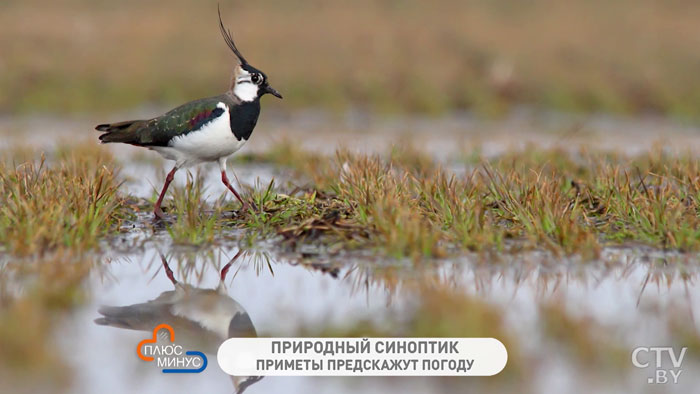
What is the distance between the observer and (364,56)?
65.9ft

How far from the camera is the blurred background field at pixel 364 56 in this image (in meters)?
18.2

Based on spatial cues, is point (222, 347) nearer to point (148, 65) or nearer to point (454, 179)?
point (454, 179)

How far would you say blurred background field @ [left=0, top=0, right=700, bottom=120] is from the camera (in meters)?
18.2

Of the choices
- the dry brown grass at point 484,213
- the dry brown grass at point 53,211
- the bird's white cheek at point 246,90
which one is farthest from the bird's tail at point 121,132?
the dry brown grass at point 484,213

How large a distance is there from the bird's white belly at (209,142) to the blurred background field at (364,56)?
1006 cm

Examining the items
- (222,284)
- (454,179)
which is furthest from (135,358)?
(454,179)

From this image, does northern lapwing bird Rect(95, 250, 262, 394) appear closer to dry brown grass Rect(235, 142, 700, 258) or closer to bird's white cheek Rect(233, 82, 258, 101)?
dry brown grass Rect(235, 142, 700, 258)

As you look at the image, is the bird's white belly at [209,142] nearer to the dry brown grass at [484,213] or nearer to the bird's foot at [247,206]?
the bird's foot at [247,206]

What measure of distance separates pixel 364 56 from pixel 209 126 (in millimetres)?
12602

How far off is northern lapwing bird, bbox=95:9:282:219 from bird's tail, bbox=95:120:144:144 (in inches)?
0.5

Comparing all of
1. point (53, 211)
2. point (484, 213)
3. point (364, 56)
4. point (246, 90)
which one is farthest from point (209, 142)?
point (364, 56)

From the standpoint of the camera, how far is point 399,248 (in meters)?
6.89

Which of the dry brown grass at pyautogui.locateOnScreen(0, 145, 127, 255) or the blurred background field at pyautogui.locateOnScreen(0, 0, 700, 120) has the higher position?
the blurred background field at pyautogui.locateOnScreen(0, 0, 700, 120)

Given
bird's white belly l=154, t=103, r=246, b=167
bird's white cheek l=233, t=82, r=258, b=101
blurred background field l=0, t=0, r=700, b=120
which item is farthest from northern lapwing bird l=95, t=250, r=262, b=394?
blurred background field l=0, t=0, r=700, b=120
